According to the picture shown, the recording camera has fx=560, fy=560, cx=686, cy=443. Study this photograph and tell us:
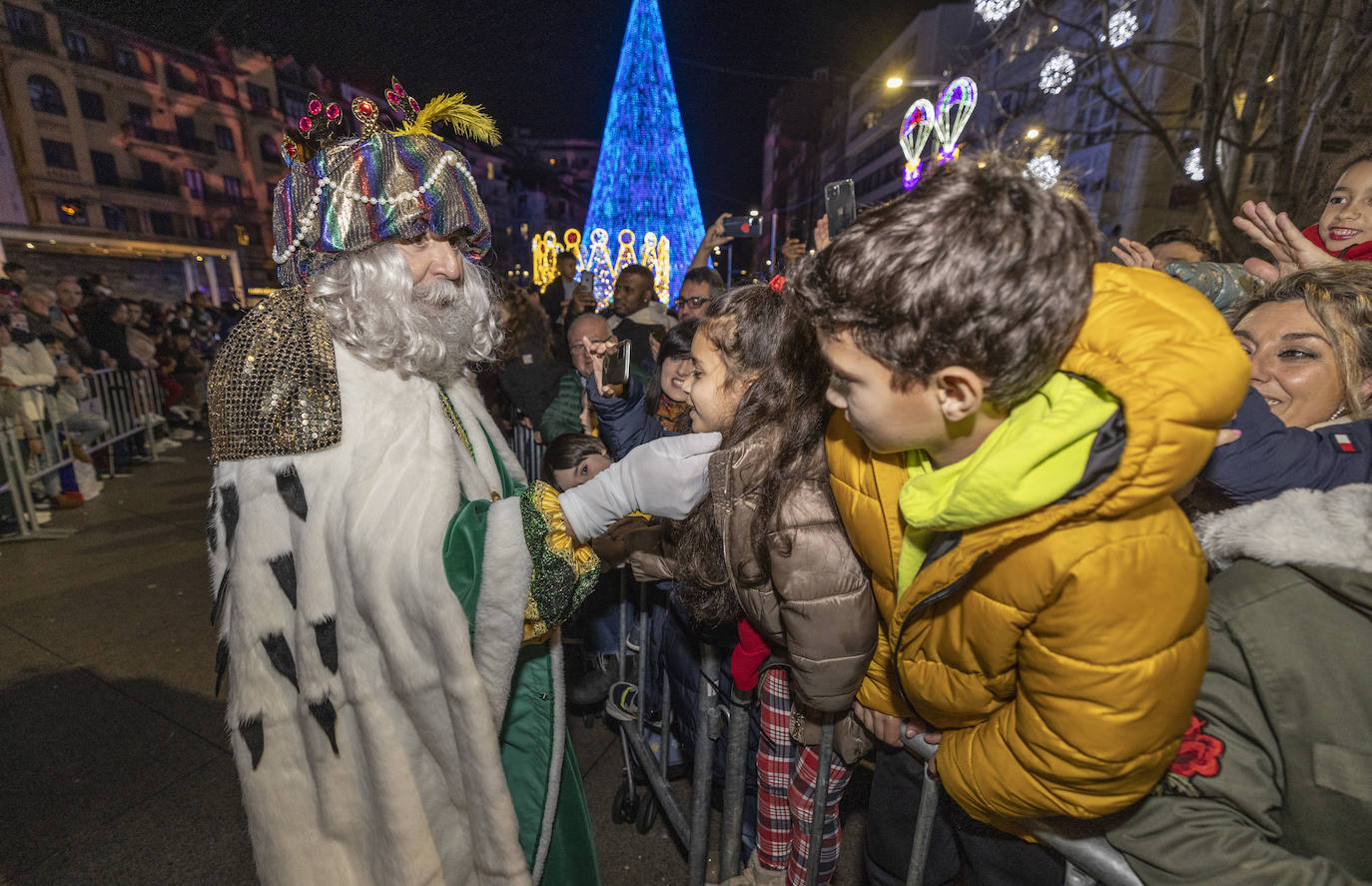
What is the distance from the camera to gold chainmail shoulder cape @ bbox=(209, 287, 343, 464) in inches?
55.0

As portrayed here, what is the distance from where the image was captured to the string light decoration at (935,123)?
11.9ft

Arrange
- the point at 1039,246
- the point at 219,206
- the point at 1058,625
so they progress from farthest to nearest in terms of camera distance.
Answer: the point at 219,206 < the point at 1058,625 < the point at 1039,246

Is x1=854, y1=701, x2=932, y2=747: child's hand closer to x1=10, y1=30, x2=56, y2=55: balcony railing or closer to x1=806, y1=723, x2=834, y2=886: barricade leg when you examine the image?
x1=806, y1=723, x2=834, y2=886: barricade leg

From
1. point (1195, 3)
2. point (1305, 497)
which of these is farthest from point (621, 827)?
point (1195, 3)

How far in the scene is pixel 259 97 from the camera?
87.4 feet

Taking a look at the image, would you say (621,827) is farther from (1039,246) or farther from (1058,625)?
(1039,246)

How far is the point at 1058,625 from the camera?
973mm

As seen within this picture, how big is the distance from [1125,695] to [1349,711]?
449mm

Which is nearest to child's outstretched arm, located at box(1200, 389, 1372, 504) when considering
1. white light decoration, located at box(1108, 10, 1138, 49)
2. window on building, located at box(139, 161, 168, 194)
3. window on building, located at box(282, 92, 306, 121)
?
white light decoration, located at box(1108, 10, 1138, 49)

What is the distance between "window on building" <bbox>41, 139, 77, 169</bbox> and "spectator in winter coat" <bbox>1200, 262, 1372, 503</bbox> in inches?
1134

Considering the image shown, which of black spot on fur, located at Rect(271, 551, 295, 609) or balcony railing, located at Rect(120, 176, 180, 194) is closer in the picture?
black spot on fur, located at Rect(271, 551, 295, 609)

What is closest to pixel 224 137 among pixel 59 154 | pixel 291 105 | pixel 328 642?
pixel 291 105

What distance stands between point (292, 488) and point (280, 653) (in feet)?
1.45

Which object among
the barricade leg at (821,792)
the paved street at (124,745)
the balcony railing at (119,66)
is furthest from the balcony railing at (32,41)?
the barricade leg at (821,792)
